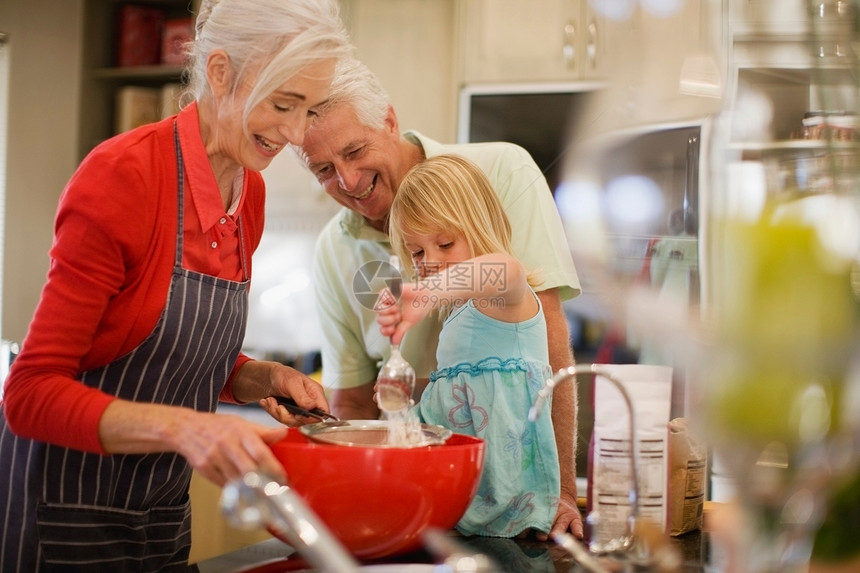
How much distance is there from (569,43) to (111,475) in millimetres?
1764

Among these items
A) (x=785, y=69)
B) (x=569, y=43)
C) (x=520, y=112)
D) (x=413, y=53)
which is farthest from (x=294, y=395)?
(x=413, y=53)

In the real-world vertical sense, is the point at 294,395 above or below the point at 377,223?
below

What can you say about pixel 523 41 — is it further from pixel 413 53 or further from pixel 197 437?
pixel 197 437

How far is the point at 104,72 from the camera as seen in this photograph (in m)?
2.99

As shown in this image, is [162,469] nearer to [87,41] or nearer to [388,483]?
[388,483]

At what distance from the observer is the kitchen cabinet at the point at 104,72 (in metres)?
2.97

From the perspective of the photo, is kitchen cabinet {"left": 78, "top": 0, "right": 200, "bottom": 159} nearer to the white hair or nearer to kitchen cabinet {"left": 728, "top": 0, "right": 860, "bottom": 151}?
the white hair

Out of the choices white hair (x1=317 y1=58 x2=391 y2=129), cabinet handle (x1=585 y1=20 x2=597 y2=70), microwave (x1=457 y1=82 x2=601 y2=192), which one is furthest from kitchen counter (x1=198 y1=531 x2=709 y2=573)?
cabinet handle (x1=585 y1=20 x2=597 y2=70)

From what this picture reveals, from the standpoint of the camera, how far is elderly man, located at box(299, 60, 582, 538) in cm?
121

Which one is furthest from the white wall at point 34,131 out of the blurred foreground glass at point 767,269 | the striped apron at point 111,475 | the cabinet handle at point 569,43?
the blurred foreground glass at point 767,269

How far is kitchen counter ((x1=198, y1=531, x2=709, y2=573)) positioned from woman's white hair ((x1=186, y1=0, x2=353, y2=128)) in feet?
1.55

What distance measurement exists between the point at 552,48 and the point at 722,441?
2.07m

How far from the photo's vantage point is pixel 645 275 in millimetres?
562

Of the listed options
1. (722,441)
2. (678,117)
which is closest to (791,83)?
(678,117)
